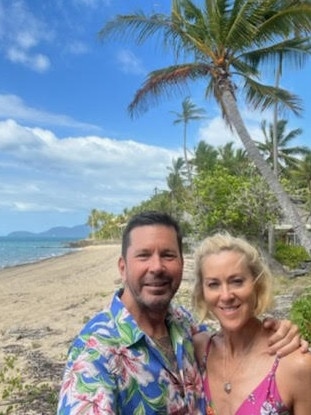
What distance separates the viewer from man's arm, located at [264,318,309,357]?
1890 millimetres

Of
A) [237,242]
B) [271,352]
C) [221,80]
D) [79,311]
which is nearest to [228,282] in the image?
[237,242]

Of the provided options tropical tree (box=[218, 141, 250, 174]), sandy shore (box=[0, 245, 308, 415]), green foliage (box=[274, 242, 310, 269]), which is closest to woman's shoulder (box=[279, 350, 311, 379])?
sandy shore (box=[0, 245, 308, 415])

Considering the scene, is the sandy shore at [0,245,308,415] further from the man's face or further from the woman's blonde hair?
the man's face

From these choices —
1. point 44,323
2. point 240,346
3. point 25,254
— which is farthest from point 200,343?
point 25,254

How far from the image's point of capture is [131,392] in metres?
1.70

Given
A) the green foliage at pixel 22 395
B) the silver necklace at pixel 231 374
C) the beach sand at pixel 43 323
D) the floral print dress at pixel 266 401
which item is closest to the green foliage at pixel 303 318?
the beach sand at pixel 43 323

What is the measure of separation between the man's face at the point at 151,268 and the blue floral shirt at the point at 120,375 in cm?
9

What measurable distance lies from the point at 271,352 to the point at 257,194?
18.6 meters

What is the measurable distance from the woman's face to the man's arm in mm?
150

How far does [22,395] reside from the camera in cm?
615

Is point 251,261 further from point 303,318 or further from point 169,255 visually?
point 303,318

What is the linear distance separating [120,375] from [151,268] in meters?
0.43

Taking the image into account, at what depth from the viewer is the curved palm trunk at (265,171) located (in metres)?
11.5

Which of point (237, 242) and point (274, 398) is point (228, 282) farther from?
point (274, 398)
